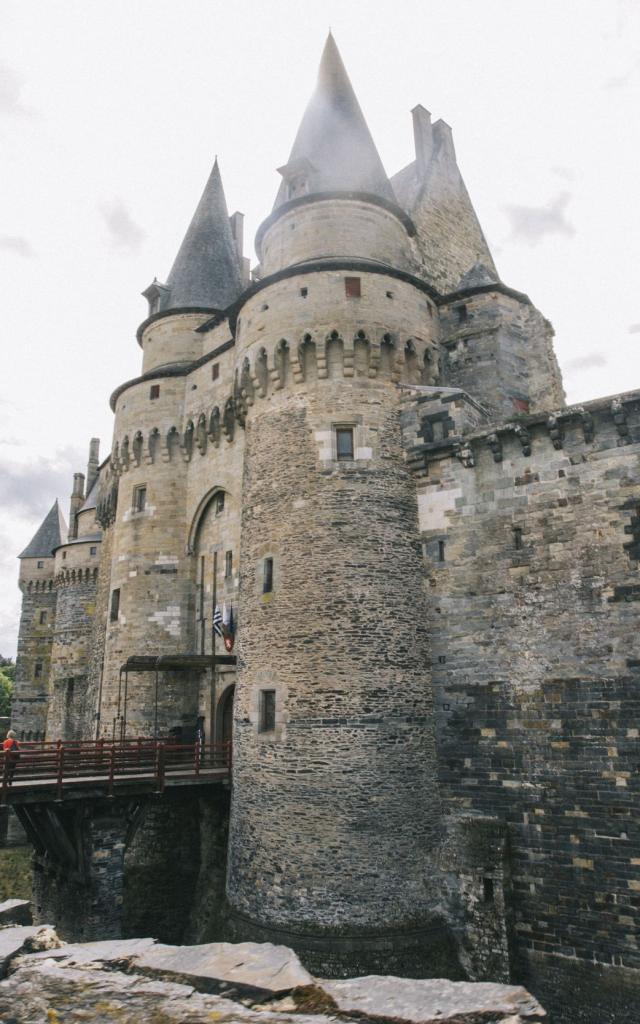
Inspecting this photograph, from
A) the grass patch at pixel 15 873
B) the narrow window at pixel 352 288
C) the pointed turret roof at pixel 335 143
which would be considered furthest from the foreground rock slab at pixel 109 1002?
the grass patch at pixel 15 873

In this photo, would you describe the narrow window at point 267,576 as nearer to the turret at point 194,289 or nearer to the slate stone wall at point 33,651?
the turret at point 194,289

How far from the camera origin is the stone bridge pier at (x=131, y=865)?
14.7 m

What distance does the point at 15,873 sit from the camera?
93.3 ft

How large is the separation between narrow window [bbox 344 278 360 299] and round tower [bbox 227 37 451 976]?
42 millimetres

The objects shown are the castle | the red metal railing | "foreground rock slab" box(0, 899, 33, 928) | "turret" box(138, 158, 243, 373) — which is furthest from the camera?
"turret" box(138, 158, 243, 373)

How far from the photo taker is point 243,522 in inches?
682

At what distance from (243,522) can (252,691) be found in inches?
167

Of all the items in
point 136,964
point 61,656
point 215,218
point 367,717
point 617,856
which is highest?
point 215,218

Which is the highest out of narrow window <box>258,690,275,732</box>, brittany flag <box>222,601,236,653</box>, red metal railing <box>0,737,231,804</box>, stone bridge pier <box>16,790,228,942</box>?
brittany flag <box>222,601,236,653</box>

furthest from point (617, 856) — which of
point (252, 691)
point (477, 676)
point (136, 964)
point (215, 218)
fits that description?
point (215, 218)

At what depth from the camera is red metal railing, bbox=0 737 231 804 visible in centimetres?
1396

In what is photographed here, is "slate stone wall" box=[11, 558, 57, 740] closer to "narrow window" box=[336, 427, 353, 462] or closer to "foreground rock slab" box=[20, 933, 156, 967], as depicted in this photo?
"narrow window" box=[336, 427, 353, 462]

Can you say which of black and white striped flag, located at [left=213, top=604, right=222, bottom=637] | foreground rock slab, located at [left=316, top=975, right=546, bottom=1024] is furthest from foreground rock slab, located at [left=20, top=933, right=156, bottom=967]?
black and white striped flag, located at [left=213, top=604, right=222, bottom=637]

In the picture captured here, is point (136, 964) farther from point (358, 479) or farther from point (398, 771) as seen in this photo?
point (358, 479)
